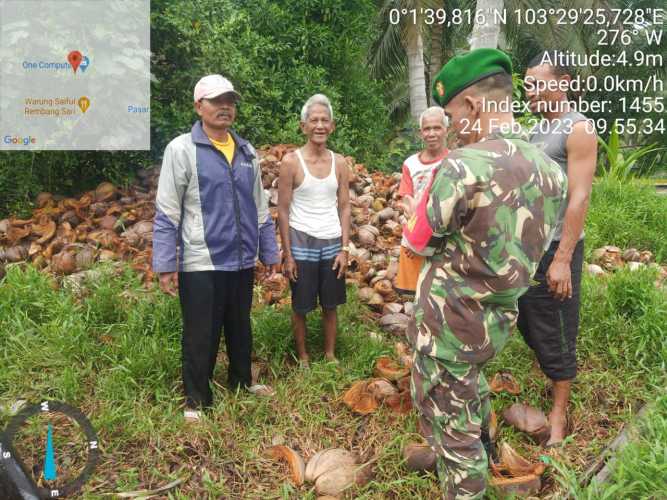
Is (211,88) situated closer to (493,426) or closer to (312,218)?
(312,218)

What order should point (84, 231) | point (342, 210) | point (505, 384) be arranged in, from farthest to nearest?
point (84, 231), point (342, 210), point (505, 384)

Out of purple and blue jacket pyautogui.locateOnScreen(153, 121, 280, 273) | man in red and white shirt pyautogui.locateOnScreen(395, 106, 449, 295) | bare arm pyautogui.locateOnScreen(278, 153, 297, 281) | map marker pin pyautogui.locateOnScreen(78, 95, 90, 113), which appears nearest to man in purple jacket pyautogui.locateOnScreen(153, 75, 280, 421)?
purple and blue jacket pyautogui.locateOnScreen(153, 121, 280, 273)

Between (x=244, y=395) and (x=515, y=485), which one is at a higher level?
(x=244, y=395)

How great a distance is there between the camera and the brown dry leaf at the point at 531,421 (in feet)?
8.95

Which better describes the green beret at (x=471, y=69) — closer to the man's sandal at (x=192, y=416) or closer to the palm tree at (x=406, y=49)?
the man's sandal at (x=192, y=416)

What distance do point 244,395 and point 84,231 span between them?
252cm

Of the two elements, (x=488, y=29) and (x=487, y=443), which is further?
(x=488, y=29)

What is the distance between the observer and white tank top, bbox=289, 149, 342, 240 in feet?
10.4

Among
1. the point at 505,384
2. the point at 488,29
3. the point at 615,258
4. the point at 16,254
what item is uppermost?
the point at 488,29

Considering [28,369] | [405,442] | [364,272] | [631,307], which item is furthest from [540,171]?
[28,369]

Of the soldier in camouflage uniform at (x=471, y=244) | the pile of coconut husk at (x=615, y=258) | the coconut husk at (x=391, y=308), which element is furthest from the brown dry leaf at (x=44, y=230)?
the pile of coconut husk at (x=615, y=258)

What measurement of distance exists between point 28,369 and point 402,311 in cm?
255

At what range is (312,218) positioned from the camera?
3199mm

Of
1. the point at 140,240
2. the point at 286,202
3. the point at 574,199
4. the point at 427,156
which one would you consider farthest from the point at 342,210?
the point at 140,240
